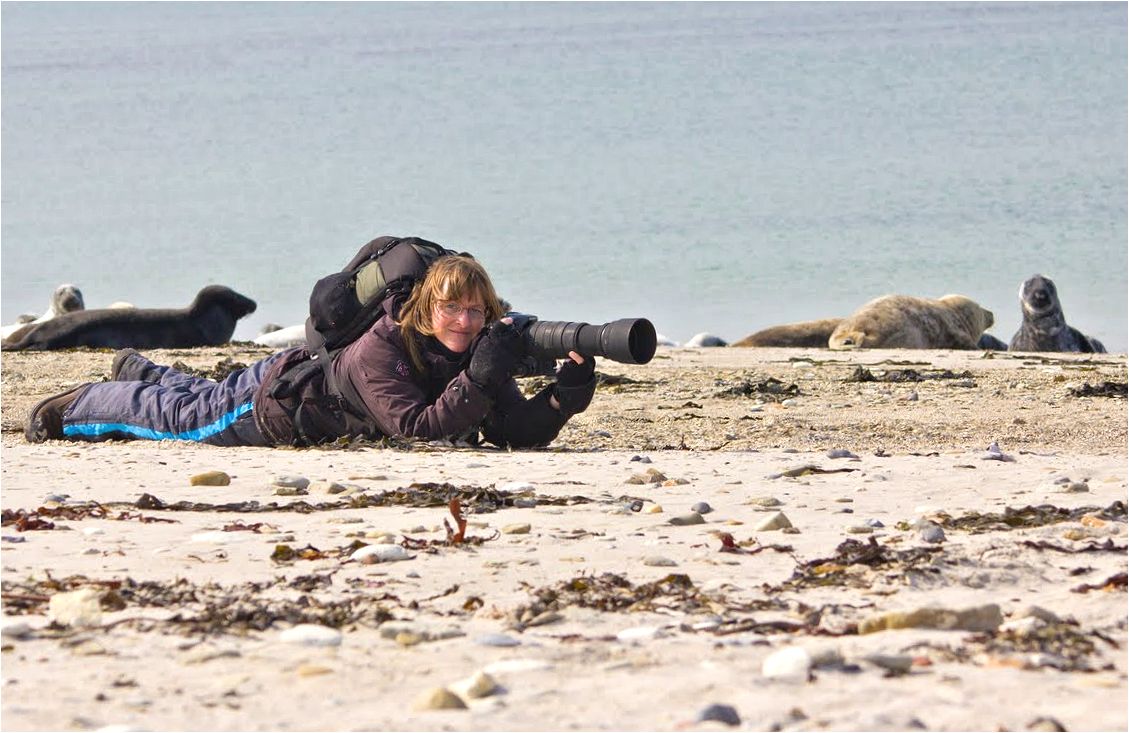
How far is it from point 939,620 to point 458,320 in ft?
9.33

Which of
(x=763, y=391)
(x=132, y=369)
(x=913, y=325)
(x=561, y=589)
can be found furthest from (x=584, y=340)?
(x=913, y=325)

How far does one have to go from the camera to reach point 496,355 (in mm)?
5648

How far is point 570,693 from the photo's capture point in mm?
2873

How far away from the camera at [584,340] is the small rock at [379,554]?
5.26 feet

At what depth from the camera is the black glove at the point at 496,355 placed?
5.65 meters

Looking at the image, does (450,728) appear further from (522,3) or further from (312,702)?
(522,3)

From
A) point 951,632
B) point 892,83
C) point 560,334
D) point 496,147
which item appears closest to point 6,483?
point 560,334

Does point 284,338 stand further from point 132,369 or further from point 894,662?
point 894,662

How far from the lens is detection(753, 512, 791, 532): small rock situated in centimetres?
435

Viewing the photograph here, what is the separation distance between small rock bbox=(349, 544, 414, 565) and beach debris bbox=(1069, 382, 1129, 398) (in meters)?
5.38

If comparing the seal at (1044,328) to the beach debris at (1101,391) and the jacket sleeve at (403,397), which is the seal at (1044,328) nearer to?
the beach debris at (1101,391)

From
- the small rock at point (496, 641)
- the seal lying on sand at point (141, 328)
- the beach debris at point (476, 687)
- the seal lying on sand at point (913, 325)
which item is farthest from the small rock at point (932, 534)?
the seal lying on sand at point (141, 328)

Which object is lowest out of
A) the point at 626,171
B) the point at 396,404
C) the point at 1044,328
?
the point at 1044,328

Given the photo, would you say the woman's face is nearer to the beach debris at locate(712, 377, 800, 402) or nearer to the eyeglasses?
the eyeglasses
